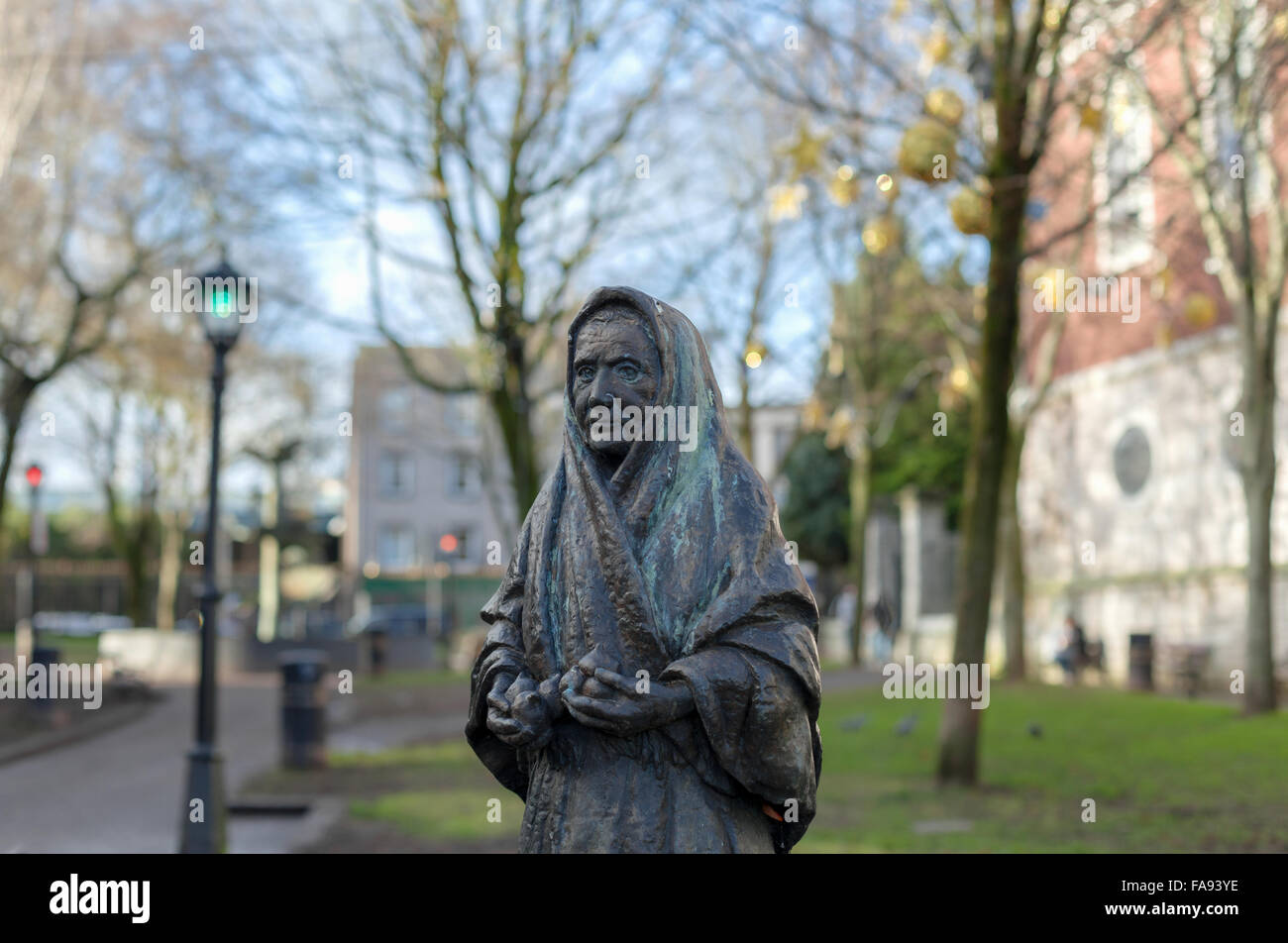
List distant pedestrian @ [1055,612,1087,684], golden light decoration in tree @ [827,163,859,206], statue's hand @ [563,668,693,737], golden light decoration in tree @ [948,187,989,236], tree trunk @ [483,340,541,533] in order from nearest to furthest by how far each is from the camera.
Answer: statue's hand @ [563,668,693,737] < golden light decoration in tree @ [948,187,989,236] < golden light decoration in tree @ [827,163,859,206] < tree trunk @ [483,340,541,533] < distant pedestrian @ [1055,612,1087,684]

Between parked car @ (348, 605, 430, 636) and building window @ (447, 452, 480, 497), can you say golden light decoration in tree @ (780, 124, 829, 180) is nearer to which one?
parked car @ (348, 605, 430, 636)

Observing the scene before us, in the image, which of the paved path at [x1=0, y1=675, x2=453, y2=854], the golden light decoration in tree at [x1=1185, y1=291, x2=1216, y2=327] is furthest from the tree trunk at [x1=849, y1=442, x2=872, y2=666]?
the golden light decoration in tree at [x1=1185, y1=291, x2=1216, y2=327]

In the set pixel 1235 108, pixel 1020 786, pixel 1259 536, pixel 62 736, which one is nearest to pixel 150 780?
pixel 62 736

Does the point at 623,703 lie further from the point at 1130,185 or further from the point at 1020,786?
the point at 1130,185

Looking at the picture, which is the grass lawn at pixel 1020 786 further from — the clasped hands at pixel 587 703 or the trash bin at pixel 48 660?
the clasped hands at pixel 587 703

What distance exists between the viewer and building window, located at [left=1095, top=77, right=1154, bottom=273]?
17453 millimetres

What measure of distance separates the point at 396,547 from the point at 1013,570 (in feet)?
142

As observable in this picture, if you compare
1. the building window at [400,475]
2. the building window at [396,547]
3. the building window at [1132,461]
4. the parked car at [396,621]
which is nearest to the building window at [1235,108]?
the building window at [1132,461]

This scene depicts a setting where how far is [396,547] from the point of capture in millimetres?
62062

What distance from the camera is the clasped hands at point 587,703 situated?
122 inches

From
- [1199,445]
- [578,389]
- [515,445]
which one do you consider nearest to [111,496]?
[515,445]

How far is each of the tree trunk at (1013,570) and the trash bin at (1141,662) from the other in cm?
193

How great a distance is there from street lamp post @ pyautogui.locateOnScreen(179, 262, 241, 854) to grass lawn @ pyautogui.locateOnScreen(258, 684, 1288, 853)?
1867 millimetres
